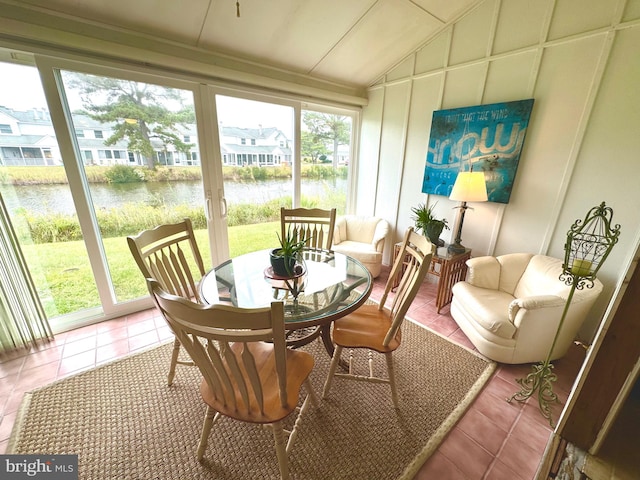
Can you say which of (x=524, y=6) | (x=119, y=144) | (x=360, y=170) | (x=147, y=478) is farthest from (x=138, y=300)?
(x=524, y=6)

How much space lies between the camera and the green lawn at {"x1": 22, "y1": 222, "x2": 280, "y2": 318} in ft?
6.82

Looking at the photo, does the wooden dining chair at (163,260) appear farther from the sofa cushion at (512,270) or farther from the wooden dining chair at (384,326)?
the sofa cushion at (512,270)

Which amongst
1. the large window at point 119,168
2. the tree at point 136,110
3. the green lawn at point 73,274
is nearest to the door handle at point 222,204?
the large window at point 119,168

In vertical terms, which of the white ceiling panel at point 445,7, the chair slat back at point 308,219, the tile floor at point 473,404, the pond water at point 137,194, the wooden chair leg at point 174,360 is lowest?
the tile floor at point 473,404

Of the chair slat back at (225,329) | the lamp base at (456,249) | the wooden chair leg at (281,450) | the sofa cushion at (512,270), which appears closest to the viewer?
the chair slat back at (225,329)

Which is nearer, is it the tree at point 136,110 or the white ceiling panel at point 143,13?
the white ceiling panel at point 143,13

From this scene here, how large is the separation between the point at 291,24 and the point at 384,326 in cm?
260

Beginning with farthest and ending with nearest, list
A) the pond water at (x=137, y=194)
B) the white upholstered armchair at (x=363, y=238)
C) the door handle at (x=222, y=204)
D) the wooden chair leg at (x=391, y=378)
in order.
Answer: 1. the white upholstered armchair at (x=363, y=238)
2. the door handle at (x=222, y=204)
3. the pond water at (x=137, y=194)
4. the wooden chair leg at (x=391, y=378)

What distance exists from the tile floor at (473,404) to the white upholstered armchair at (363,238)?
2.60 ft

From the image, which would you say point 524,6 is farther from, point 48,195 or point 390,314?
point 48,195

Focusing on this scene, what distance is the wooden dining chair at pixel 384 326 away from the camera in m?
1.34

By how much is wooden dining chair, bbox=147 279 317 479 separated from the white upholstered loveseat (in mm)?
1484

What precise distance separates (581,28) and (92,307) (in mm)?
4772

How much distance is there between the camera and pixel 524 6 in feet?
6.97
